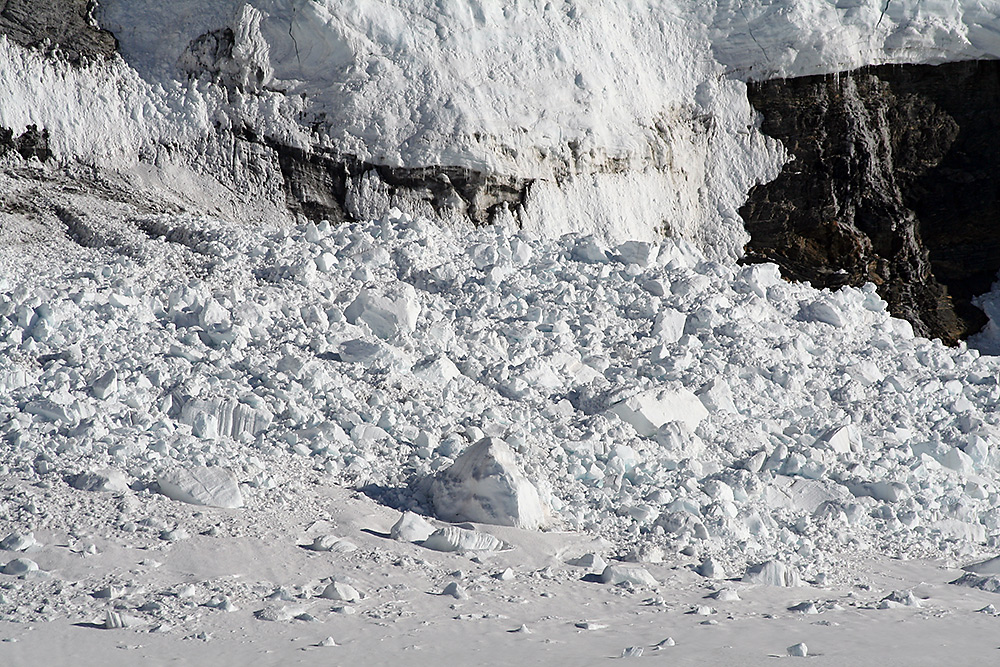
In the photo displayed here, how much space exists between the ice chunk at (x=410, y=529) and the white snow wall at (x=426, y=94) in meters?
5.04

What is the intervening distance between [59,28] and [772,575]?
24.3ft

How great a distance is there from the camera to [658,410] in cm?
439

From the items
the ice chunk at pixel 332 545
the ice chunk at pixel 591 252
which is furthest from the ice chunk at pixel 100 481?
the ice chunk at pixel 591 252

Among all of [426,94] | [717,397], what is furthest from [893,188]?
[717,397]

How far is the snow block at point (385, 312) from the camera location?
496 cm

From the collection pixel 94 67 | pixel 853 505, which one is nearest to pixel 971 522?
pixel 853 505

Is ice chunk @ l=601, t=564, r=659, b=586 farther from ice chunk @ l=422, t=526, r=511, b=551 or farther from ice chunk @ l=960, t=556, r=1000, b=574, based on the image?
ice chunk @ l=960, t=556, r=1000, b=574

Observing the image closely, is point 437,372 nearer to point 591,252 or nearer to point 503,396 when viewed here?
point 503,396

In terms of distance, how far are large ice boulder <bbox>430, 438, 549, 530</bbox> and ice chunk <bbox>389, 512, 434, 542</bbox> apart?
0.19 metres

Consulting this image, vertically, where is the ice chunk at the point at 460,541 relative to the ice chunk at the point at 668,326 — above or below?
below

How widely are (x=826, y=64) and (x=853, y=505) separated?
6975 millimetres

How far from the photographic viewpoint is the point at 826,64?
376 inches

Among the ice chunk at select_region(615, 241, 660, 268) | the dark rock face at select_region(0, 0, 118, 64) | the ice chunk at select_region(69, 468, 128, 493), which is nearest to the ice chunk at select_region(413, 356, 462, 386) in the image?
the ice chunk at select_region(69, 468, 128, 493)

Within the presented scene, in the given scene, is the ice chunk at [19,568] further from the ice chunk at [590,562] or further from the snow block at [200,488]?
the ice chunk at [590,562]
